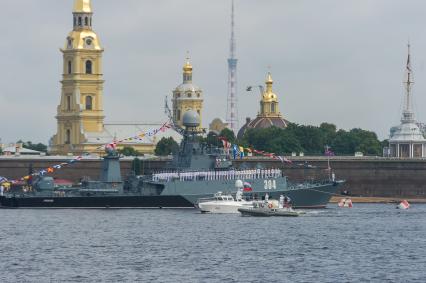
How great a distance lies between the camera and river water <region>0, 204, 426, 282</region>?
74375 millimetres

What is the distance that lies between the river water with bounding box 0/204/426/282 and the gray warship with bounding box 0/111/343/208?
11.7m

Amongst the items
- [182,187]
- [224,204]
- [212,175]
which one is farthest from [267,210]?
[182,187]

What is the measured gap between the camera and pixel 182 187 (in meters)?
133

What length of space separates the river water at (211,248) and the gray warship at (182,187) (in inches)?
462

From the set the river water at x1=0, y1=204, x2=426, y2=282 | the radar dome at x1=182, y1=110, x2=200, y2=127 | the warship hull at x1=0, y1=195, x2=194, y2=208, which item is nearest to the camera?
the river water at x1=0, y1=204, x2=426, y2=282

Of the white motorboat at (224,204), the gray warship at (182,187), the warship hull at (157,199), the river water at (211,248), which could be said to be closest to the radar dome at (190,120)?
the gray warship at (182,187)

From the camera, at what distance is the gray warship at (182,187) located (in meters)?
132

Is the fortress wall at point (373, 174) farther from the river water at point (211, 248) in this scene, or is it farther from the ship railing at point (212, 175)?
the river water at point (211, 248)

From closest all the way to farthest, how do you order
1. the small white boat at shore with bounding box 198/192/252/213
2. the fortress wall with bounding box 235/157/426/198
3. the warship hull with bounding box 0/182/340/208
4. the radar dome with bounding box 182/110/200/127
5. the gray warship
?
the small white boat at shore with bounding box 198/192/252/213 → the warship hull with bounding box 0/182/340/208 → the gray warship → the radar dome with bounding box 182/110/200/127 → the fortress wall with bounding box 235/157/426/198

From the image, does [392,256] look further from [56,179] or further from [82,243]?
[56,179]

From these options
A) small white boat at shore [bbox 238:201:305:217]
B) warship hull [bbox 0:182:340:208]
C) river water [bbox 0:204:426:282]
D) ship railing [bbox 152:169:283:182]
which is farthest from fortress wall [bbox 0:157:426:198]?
small white boat at shore [bbox 238:201:305:217]

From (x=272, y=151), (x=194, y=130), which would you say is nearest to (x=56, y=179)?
(x=272, y=151)

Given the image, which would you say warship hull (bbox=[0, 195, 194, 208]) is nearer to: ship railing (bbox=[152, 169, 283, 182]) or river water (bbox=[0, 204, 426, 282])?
ship railing (bbox=[152, 169, 283, 182])

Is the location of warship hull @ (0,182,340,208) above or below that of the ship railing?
below
